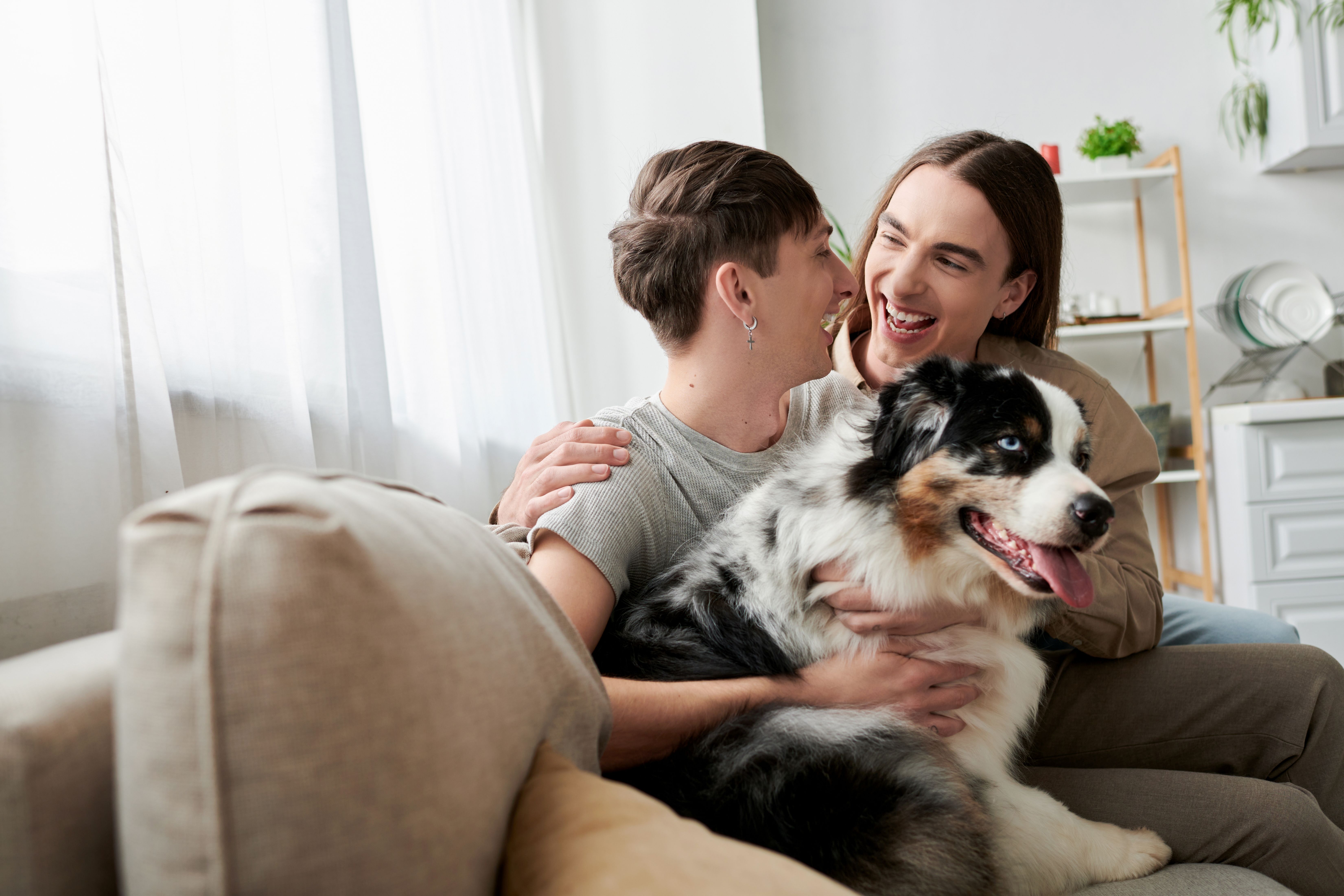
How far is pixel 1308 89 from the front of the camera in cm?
393

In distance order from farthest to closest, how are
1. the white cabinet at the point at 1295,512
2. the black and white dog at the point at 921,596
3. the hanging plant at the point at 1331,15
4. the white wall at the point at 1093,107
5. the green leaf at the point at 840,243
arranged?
the white wall at the point at 1093,107, the hanging plant at the point at 1331,15, the white cabinet at the point at 1295,512, the green leaf at the point at 840,243, the black and white dog at the point at 921,596

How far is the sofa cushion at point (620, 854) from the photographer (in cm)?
57

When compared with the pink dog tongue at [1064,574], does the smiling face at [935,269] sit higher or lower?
higher

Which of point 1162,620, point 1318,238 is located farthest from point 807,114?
point 1162,620

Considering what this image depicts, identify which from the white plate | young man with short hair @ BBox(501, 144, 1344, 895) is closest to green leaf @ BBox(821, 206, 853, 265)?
young man with short hair @ BBox(501, 144, 1344, 895)

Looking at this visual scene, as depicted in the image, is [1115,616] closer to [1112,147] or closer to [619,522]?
[619,522]

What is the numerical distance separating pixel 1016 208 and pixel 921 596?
1.10 m

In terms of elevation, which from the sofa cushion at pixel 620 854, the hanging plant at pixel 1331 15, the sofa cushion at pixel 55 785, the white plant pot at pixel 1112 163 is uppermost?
the hanging plant at pixel 1331 15

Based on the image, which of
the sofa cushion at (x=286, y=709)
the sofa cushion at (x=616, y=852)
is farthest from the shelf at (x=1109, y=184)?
the sofa cushion at (x=286, y=709)

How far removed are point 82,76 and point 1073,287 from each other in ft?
14.6

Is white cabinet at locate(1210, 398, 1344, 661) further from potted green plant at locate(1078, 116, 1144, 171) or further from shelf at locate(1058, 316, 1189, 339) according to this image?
potted green plant at locate(1078, 116, 1144, 171)

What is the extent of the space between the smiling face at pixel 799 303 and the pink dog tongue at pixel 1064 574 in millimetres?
624

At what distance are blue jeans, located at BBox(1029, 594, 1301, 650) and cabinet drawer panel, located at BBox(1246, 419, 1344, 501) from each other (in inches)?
73.8

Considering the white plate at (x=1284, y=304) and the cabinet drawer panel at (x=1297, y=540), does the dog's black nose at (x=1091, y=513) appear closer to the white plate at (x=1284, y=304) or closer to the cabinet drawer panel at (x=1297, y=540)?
the cabinet drawer panel at (x=1297, y=540)
